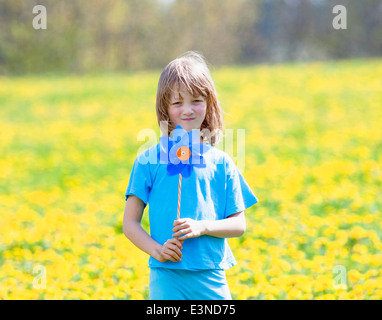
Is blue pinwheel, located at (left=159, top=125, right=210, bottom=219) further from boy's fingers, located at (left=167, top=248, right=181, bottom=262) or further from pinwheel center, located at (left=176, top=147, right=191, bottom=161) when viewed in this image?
boy's fingers, located at (left=167, top=248, right=181, bottom=262)

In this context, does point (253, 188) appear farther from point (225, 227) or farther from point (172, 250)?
point (172, 250)

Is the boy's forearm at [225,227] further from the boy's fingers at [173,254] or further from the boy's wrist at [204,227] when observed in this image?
the boy's fingers at [173,254]

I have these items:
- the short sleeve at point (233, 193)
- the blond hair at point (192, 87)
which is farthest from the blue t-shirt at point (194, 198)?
the blond hair at point (192, 87)

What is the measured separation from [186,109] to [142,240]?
0.50 meters

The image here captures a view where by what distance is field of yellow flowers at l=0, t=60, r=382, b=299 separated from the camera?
12.0 feet

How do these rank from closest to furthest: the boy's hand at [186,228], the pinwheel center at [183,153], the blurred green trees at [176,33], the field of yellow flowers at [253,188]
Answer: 1. the boy's hand at [186,228]
2. the pinwheel center at [183,153]
3. the field of yellow flowers at [253,188]
4. the blurred green trees at [176,33]

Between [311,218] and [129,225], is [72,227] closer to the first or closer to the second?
[311,218]

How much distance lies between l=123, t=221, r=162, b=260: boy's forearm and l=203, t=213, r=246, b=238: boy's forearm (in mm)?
187

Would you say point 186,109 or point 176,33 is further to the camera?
point 176,33

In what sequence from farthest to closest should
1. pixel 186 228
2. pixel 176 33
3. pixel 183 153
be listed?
pixel 176 33
pixel 183 153
pixel 186 228

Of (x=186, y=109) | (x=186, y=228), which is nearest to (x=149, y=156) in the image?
(x=186, y=109)

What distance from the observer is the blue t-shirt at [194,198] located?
188cm

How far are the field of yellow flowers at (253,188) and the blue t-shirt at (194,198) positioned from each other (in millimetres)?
593

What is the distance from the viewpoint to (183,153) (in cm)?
187
